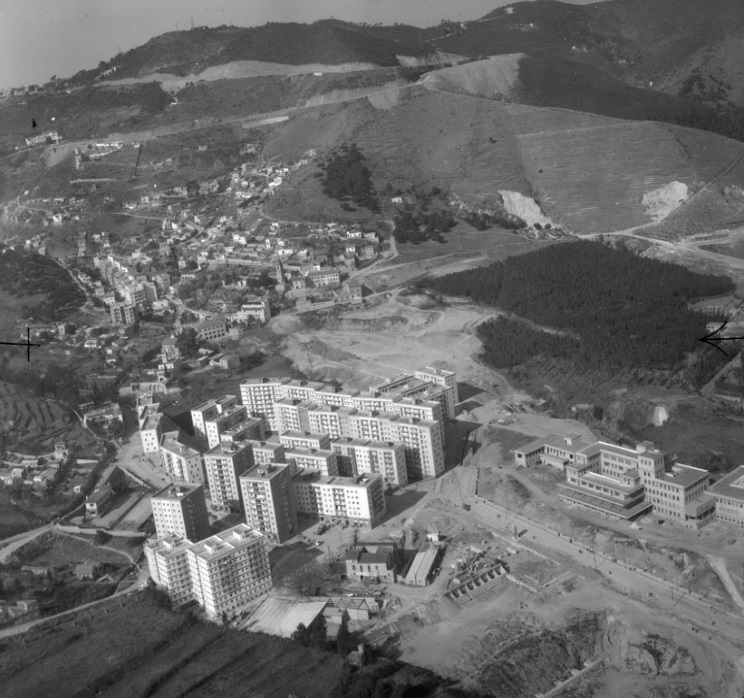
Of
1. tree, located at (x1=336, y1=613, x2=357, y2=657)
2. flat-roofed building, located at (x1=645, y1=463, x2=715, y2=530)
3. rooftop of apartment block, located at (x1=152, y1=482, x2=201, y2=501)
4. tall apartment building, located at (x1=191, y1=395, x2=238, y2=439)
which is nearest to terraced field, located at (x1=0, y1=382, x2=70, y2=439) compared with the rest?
tall apartment building, located at (x1=191, y1=395, x2=238, y2=439)

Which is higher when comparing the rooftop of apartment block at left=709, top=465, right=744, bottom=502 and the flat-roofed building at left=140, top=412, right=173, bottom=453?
the flat-roofed building at left=140, top=412, right=173, bottom=453

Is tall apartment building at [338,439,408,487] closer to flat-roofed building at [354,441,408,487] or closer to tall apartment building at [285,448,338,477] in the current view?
flat-roofed building at [354,441,408,487]

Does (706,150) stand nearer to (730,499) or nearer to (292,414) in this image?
(292,414)

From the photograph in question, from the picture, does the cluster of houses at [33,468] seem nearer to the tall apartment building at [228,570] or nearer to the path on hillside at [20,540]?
the path on hillside at [20,540]

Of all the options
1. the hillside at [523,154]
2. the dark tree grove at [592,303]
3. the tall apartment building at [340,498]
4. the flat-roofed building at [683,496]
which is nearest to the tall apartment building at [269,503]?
the tall apartment building at [340,498]

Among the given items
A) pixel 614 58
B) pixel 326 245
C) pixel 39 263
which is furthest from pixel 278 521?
pixel 614 58
